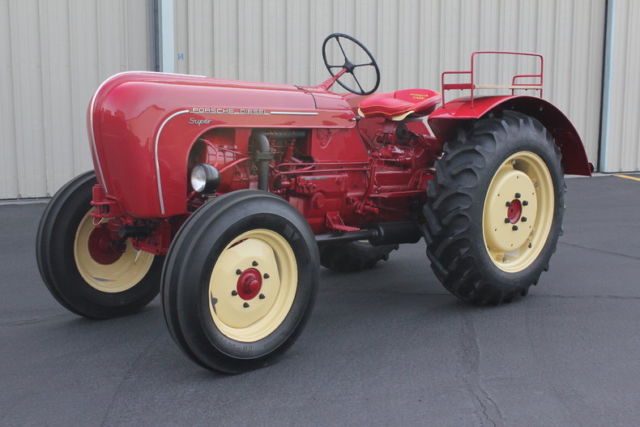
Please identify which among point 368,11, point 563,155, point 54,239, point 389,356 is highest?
point 368,11

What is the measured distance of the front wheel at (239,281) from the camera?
2.93 meters

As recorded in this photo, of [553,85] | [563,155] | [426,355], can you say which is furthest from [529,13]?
[426,355]

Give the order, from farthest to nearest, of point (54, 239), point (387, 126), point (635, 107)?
point (635, 107) < point (387, 126) < point (54, 239)

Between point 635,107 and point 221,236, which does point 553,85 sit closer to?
point 635,107

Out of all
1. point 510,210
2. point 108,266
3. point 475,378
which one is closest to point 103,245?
point 108,266

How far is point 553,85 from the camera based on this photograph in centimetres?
1020

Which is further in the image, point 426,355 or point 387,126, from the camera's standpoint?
point 387,126

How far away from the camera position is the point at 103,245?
13.2 feet

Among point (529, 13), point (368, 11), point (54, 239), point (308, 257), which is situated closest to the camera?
point (308, 257)

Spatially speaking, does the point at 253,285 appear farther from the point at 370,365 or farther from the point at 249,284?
the point at 370,365

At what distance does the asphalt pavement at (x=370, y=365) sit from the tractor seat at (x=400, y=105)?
1143mm

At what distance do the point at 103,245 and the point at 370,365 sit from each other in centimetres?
172

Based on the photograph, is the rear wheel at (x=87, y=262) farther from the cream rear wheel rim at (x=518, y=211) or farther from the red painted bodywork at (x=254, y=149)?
the cream rear wheel rim at (x=518, y=211)

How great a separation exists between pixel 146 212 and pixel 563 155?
284 centimetres
